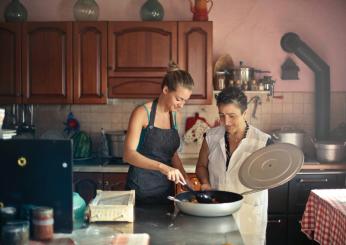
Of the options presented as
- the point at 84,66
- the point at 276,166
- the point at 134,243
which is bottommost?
the point at 134,243

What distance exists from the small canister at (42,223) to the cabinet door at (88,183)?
2.25 m

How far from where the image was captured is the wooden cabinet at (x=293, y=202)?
13.3 ft

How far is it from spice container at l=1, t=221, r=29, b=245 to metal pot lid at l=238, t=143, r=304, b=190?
3.93ft

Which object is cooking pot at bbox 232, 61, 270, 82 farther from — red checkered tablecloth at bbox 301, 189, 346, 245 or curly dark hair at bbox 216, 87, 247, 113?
curly dark hair at bbox 216, 87, 247, 113

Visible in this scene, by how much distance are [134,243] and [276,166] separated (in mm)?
1007

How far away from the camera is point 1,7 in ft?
15.2

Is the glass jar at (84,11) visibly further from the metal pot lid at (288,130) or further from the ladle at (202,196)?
the ladle at (202,196)

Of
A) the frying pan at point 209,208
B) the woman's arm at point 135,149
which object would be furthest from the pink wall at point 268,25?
the frying pan at point 209,208

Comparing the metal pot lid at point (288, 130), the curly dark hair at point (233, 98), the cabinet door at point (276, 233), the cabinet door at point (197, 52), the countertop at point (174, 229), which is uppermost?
the cabinet door at point (197, 52)

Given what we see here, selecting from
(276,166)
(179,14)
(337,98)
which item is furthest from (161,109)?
(337,98)

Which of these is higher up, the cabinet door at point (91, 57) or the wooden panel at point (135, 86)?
the cabinet door at point (91, 57)

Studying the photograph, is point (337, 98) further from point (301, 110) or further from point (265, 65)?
point (265, 65)

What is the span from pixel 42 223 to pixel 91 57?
2.61 meters

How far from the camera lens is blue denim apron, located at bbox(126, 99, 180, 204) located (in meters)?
2.81
